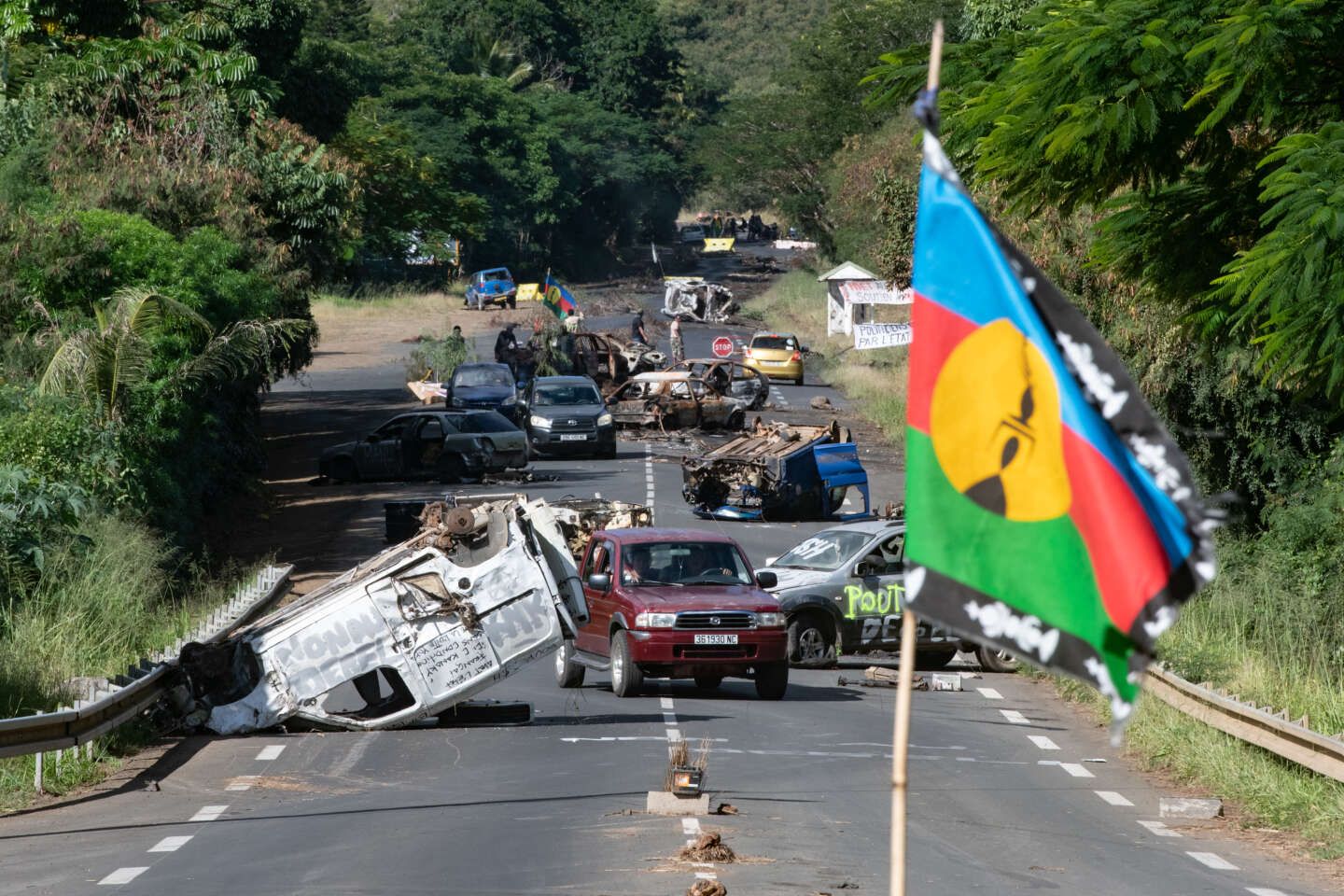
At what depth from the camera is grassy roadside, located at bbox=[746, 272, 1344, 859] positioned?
13.1m

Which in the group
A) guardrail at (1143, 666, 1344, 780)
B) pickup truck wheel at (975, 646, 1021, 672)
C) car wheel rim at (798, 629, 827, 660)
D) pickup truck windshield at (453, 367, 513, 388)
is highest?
pickup truck windshield at (453, 367, 513, 388)

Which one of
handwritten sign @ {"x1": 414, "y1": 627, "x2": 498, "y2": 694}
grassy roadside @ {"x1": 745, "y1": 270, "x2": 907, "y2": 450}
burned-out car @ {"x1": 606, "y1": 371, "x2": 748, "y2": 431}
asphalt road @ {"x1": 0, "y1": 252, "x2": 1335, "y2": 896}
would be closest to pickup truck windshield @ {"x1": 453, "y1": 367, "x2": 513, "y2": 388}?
burned-out car @ {"x1": 606, "y1": 371, "x2": 748, "y2": 431}

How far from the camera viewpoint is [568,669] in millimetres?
19969

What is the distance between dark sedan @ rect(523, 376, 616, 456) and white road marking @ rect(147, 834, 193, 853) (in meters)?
29.6

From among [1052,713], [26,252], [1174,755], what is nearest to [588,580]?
[1052,713]

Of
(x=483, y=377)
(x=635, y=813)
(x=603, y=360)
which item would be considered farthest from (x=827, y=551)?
(x=603, y=360)

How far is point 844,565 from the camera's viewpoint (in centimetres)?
2102

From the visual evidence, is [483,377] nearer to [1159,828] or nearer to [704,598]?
[704,598]

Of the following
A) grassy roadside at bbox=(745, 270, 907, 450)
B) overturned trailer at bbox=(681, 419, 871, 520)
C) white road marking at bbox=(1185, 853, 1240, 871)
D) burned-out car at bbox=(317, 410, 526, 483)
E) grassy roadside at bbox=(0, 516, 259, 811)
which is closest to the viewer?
white road marking at bbox=(1185, 853, 1240, 871)

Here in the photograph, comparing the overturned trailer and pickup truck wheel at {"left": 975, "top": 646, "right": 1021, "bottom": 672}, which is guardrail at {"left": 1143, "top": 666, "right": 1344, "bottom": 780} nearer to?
pickup truck wheel at {"left": 975, "top": 646, "right": 1021, "bottom": 672}

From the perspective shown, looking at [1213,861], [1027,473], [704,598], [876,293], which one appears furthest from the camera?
[876,293]

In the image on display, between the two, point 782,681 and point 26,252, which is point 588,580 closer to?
point 782,681

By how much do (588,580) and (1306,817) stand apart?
840 centimetres

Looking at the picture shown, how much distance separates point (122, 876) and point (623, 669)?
8743 mm
